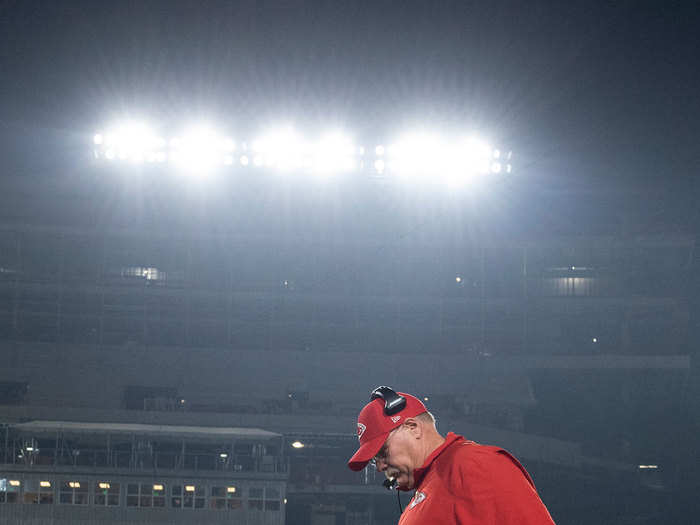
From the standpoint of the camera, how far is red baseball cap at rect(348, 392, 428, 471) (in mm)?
Answer: 1411

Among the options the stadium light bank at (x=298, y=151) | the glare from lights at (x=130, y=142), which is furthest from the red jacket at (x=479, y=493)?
the glare from lights at (x=130, y=142)

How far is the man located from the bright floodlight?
18.5 m

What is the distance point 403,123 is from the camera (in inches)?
735

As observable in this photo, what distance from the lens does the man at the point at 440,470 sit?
1220mm

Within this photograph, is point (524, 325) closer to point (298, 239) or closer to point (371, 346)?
point (371, 346)

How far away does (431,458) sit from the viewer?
4.68 ft

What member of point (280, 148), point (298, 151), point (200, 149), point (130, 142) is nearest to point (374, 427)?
point (200, 149)

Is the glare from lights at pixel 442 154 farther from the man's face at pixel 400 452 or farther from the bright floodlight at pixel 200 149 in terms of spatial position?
the man's face at pixel 400 452

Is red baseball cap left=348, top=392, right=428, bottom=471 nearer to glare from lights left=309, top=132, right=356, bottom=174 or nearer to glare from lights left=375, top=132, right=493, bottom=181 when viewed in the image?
glare from lights left=375, top=132, right=493, bottom=181

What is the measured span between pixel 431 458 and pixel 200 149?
18684 mm

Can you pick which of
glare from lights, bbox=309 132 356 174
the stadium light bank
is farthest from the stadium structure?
glare from lights, bbox=309 132 356 174

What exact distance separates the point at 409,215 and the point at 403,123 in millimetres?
6895

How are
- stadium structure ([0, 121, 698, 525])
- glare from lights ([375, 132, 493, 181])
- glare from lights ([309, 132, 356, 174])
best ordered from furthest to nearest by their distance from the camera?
stadium structure ([0, 121, 698, 525]), glare from lights ([309, 132, 356, 174]), glare from lights ([375, 132, 493, 181])

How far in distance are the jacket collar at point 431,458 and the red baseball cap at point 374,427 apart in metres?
0.08
